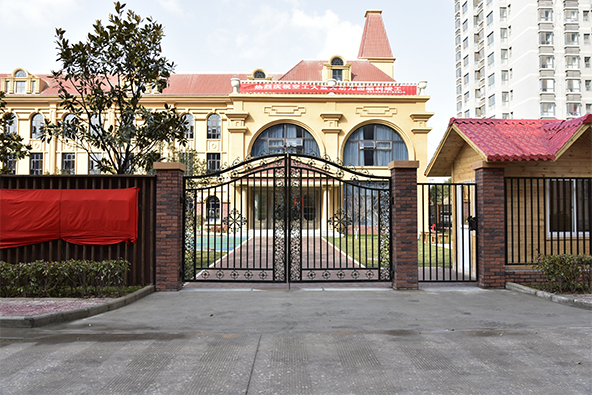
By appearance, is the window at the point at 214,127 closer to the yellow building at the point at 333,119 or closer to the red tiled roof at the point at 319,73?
the yellow building at the point at 333,119

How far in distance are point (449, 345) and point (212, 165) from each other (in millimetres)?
32449

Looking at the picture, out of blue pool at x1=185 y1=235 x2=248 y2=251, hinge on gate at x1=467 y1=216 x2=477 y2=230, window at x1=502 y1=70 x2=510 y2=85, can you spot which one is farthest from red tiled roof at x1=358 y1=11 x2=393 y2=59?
hinge on gate at x1=467 y1=216 x2=477 y2=230

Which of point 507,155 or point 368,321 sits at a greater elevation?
point 507,155

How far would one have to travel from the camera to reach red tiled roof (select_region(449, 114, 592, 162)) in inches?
355

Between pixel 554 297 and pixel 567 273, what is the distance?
2.41 ft

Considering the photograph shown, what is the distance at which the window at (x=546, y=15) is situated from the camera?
169 feet

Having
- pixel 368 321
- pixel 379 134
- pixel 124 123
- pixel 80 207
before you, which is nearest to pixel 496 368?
pixel 368 321

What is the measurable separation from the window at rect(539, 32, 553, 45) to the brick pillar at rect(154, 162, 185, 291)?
57.1 meters

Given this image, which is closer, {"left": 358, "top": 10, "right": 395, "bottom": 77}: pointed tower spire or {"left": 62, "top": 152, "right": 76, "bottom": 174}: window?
{"left": 62, "top": 152, "right": 76, "bottom": 174}: window

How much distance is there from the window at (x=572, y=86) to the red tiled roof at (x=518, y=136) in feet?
163

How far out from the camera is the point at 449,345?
5398mm

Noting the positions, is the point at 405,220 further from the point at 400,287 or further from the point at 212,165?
the point at 212,165

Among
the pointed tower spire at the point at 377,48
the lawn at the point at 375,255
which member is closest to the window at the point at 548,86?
the pointed tower spire at the point at 377,48

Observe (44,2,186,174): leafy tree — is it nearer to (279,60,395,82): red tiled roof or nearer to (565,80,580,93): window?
(279,60,395,82): red tiled roof
